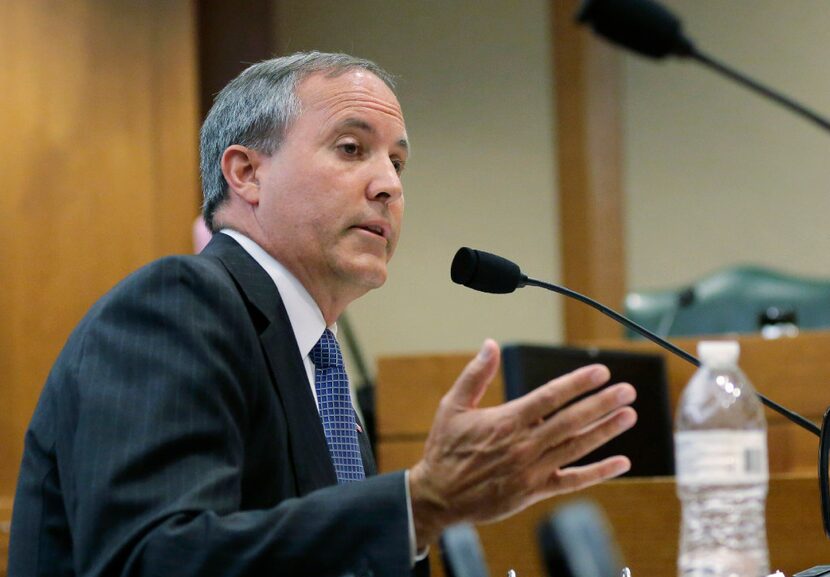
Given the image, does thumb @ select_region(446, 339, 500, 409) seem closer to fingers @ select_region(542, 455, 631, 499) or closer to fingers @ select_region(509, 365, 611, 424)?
fingers @ select_region(509, 365, 611, 424)

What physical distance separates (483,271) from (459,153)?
14.5 ft

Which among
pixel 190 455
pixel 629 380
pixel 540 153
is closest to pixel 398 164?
pixel 190 455

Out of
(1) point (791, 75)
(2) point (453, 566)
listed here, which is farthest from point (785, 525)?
(1) point (791, 75)

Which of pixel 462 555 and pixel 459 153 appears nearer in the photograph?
pixel 462 555

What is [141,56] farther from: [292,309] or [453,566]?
[453,566]

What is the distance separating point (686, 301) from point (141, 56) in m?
2.10

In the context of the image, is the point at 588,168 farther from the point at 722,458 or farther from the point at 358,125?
the point at 722,458

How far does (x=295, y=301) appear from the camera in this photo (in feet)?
6.10

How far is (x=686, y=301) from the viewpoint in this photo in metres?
4.28

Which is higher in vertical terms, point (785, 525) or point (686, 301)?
point (686, 301)

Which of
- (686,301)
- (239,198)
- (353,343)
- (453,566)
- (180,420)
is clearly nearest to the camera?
(453,566)

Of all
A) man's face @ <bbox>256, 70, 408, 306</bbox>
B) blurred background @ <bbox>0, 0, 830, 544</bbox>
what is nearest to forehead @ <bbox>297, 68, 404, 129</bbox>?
man's face @ <bbox>256, 70, 408, 306</bbox>

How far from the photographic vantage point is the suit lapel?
1.63 metres

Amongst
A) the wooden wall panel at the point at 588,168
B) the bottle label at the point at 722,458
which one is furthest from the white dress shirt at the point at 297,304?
the wooden wall panel at the point at 588,168
